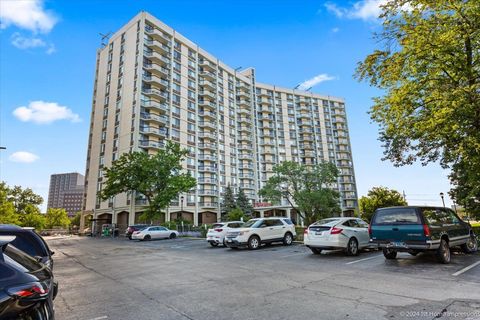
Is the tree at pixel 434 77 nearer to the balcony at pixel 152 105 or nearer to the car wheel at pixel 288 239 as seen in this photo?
the car wheel at pixel 288 239

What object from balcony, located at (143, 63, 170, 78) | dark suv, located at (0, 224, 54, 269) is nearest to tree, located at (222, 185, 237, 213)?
balcony, located at (143, 63, 170, 78)

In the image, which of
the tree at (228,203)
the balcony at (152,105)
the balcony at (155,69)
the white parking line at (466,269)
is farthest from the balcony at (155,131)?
the white parking line at (466,269)

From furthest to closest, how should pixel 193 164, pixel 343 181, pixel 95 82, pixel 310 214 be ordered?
1. pixel 343 181
2. pixel 95 82
3. pixel 193 164
4. pixel 310 214

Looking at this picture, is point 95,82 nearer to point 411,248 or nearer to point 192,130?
point 192,130

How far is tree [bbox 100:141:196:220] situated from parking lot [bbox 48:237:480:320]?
2891cm

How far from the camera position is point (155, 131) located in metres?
49.1

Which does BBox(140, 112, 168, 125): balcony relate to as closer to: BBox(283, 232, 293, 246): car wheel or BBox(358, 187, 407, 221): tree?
BBox(283, 232, 293, 246): car wheel

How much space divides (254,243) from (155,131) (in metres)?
38.6

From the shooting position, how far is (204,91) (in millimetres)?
62531

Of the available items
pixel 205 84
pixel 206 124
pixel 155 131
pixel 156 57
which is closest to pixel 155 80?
pixel 156 57

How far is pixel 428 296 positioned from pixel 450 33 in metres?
11.8

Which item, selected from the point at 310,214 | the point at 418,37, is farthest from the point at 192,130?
the point at 418,37

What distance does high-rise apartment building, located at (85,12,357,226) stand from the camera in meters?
49.5

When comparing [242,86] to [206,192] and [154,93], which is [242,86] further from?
[206,192]
